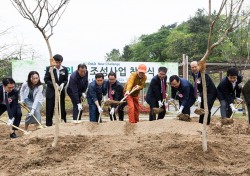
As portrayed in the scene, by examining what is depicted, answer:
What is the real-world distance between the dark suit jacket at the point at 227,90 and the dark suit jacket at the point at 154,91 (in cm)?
120

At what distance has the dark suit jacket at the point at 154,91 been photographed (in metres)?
8.06

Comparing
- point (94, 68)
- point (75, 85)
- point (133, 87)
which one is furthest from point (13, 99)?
point (94, 68)

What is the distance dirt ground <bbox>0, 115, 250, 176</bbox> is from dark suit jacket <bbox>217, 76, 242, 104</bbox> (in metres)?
1.82

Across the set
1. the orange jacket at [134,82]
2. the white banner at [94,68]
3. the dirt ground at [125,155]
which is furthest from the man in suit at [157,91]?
the white banner at [94,68]

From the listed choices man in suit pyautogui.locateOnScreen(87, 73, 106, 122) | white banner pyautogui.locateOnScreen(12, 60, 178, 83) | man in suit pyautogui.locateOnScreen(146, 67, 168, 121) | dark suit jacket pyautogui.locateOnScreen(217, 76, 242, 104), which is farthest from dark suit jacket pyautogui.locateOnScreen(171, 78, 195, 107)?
white banner pyautogui.locateOnScreen(12, 60, 178, 83)

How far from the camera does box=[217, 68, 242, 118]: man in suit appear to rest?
766 cm

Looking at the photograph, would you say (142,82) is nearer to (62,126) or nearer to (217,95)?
(217,95)

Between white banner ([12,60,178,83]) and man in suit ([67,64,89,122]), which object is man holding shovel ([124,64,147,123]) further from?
white banner ([12,60,178,83])

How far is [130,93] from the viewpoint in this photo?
781 cm

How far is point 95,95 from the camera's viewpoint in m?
8.23

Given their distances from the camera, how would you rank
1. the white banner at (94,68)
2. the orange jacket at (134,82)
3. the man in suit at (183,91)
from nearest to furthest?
the man in suit at (183,91) < the orange jacket at (134,82) < the white banner at (94,68)

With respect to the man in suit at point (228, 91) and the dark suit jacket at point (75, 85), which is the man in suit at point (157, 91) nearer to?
the man in suit at point (228, 91)

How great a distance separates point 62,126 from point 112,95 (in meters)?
2.26

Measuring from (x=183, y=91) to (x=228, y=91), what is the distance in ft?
3.14
